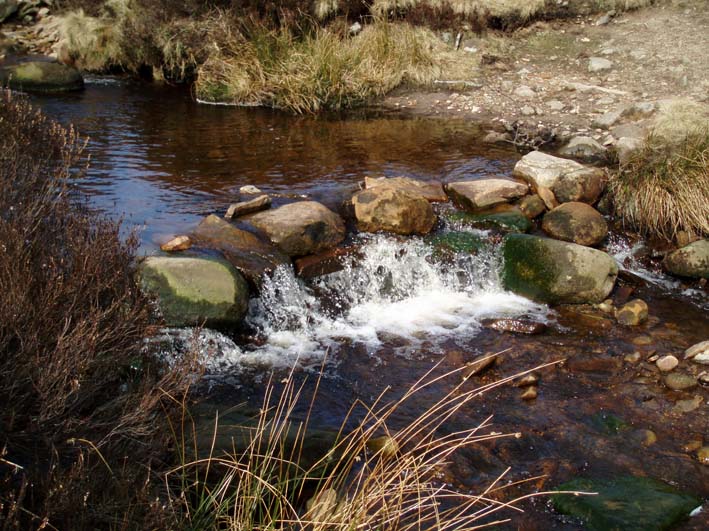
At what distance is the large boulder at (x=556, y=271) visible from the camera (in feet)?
19.9

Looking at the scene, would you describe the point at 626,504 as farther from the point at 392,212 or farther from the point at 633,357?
the point at 392,212

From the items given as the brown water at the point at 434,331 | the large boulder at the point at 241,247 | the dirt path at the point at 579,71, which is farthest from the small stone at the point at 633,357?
the dirt path at the point at 579,71

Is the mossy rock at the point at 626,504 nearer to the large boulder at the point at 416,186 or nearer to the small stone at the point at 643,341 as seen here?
the small stone at the point at 643,341

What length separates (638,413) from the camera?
4.49m

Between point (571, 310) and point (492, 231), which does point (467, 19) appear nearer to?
point (492, 231)

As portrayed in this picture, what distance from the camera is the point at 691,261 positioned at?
6449 mm

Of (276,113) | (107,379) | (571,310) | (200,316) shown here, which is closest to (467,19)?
(276,113)

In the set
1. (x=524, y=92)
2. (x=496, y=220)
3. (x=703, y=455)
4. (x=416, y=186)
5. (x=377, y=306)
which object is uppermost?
(x=524, y=92)

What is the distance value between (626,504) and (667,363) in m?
1.88

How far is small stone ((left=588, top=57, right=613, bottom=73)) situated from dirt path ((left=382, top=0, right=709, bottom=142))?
1.8 inches

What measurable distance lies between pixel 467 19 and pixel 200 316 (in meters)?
10.2

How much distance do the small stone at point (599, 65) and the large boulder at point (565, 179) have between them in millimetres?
4628

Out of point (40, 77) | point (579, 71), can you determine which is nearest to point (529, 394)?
point (579, 71)

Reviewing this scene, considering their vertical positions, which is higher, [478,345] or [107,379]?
[107,379]
